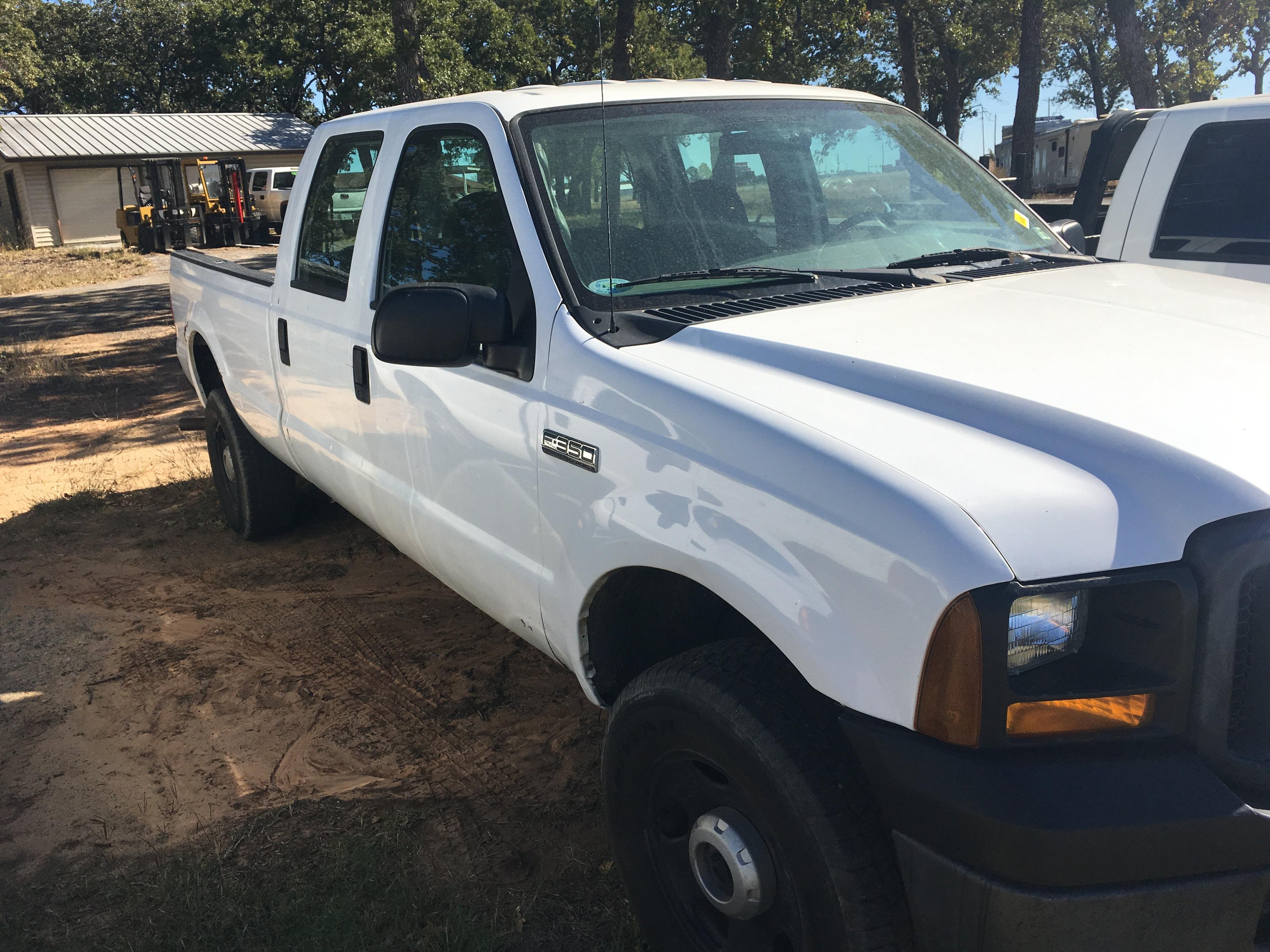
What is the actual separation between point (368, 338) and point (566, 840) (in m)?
1.67

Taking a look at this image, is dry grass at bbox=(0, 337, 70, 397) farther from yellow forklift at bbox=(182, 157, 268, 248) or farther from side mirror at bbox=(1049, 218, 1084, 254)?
yellow forklift at bbox=(182, 157, 268, 248)

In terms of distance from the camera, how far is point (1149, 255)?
4.85 metres

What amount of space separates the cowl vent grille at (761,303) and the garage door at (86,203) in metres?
38.3

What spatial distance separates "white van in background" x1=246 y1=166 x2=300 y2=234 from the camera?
32.3 metres

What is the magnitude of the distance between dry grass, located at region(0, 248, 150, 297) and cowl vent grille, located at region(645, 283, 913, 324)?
906 inches

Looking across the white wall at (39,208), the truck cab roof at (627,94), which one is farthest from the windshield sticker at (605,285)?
the white wall at (39,208)

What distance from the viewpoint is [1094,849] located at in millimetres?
1645

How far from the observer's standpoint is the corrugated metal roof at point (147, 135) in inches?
1390

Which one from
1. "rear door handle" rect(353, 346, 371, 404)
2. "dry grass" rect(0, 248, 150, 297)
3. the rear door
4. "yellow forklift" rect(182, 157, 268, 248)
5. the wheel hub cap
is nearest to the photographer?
the wheel hub cap

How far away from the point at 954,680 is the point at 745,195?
1.77 metres

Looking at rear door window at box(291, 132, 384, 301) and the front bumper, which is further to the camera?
rear door window at box(291, 132, 384, 301)

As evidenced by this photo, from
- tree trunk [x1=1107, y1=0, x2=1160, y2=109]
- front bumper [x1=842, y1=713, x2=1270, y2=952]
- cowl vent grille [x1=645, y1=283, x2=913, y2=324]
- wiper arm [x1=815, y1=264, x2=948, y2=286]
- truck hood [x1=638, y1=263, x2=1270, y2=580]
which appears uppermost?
tree trunk [x1=1107, y1=0, x2=1160, y2=109]

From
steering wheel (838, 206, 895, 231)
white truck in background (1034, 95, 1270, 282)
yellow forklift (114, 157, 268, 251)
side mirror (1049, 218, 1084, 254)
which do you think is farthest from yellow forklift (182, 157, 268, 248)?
steering wheel (838, 206, 895, 231)

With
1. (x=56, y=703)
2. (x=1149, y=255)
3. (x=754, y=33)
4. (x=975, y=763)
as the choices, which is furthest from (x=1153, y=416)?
(x=754, y=33)
